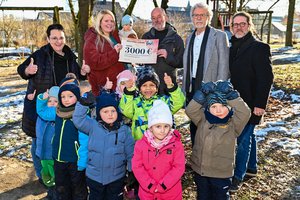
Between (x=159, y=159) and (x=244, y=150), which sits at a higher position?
(x=159, y=159)

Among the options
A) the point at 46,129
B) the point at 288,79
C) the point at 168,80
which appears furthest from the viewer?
the point at 288,79

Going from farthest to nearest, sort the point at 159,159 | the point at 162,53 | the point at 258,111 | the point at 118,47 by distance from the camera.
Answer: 1. the point at 162,53
2. the point at 118,47
3. the point at 258,111
4. the point at 159,159

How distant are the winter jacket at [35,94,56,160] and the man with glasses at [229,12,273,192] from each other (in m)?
2.26

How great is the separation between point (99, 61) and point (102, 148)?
140 cm

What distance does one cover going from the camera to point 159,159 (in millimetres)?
2912

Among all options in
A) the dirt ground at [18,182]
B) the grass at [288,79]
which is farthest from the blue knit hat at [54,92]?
the grass at [288,79]

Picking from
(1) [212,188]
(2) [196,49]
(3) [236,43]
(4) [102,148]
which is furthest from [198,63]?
(4) [102,148]

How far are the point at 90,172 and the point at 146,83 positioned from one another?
1.08m

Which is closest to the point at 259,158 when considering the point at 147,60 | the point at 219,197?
the point at 219,197

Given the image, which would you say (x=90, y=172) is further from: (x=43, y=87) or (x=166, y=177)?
(x=43, y=87)

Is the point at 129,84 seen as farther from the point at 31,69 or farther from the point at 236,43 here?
the point at 236,43

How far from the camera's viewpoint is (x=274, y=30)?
9288 centimetres

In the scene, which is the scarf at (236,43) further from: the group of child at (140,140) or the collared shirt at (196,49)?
the group of child at (140,140)

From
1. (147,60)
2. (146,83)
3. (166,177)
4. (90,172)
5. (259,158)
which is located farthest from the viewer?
(259,158)
